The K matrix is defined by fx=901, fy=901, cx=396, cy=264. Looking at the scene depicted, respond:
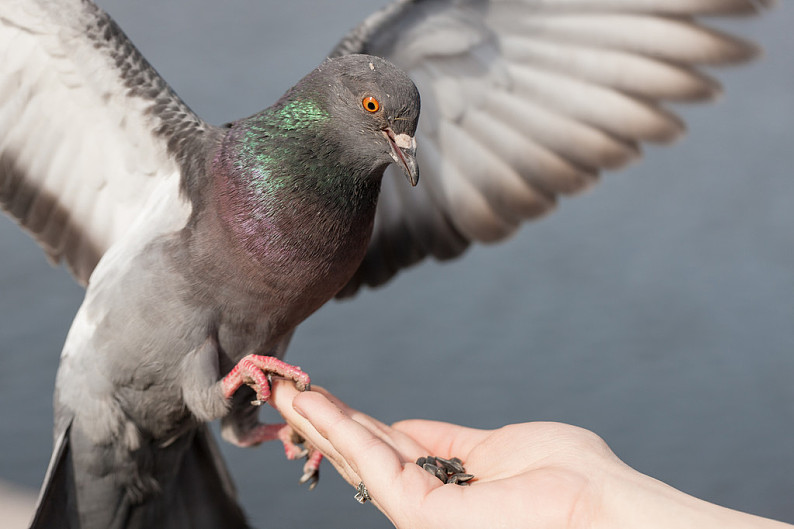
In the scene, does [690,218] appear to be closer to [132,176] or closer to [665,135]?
[665,135]

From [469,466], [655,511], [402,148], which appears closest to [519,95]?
[402,148]

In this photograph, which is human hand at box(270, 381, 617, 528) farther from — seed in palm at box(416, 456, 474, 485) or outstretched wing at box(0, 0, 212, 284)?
outstretched wing at box(0, 0, 212, 284)

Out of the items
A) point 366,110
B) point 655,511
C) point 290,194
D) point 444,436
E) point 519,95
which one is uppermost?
point 519,95

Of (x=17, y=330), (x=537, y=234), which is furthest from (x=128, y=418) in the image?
(x=537, y=234)

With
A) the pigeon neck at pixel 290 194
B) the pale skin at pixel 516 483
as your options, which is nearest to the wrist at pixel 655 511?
the pale skin at pixel 516 483

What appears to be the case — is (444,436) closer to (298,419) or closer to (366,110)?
(298,419)

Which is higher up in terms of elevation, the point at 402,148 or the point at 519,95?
the point at 519,95
